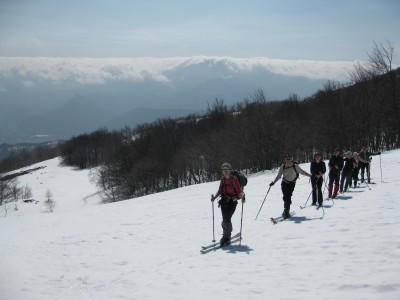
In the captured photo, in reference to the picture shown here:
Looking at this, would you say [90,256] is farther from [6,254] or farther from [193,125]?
[193,125]

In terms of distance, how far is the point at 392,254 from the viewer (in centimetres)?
785

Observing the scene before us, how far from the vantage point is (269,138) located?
→ 5200 cm

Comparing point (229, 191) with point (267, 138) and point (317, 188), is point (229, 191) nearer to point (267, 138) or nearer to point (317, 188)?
point (317, 188)

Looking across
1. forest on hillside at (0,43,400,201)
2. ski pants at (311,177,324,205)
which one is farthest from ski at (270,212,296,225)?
forest on hillside at (0,43,400,201)

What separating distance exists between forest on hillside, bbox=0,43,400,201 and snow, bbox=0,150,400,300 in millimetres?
33333

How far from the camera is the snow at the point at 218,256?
7.55m

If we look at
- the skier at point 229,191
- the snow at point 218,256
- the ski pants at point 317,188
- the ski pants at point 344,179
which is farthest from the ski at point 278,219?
the ski pants at point 344,179

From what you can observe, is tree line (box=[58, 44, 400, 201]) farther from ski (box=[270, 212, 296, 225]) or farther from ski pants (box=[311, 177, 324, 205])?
ski (box=[270, 212, 296, 225])

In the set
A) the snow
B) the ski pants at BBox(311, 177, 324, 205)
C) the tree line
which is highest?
the tree line

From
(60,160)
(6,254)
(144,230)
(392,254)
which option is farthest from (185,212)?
(60,160)

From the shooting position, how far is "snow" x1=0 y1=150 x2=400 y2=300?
24.8 feet

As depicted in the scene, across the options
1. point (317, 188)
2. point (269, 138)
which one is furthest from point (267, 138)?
point (317, 188)

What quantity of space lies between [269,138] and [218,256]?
43056 millimetres

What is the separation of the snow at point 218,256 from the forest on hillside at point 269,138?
3333 cm
